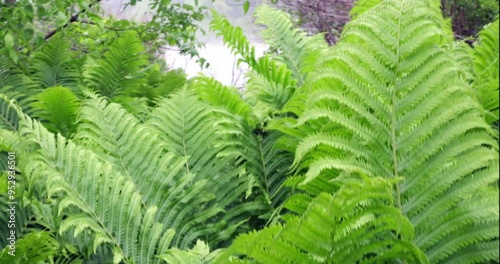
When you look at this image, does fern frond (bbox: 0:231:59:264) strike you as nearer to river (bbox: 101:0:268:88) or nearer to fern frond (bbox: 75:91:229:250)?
fern frond (bbox: 75:91:229:250)

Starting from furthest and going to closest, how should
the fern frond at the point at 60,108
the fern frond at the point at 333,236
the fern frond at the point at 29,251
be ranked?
1. the fern frond at the point at 60,108
2. the fern frond at the point at 29,251
3. the fern frond at the point at 333,236

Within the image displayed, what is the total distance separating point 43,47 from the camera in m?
2.52

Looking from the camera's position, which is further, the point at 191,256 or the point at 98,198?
the point at 98,198

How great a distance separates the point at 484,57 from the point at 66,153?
1113mm

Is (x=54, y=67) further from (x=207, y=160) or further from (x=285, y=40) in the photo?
(x=207, y=160)

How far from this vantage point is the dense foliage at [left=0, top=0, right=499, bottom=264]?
0.92 meters

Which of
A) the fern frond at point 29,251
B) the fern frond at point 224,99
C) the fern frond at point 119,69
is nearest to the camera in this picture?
the fern frond at point 29,251

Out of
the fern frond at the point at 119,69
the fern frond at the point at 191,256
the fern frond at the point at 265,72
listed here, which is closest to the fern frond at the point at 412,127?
the fern frond at the point at 191,256

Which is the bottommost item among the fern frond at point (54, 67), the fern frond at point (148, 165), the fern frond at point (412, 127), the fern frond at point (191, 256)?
the fern frond at point (191, 256)

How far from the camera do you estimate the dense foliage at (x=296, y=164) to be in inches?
36.1

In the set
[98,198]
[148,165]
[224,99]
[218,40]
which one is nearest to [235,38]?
[224,99]

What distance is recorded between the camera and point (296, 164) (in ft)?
4.05

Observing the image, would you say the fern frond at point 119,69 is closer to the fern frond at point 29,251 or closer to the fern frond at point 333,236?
the fern frond at point 29,251

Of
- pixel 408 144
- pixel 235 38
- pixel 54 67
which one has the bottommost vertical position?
pixel 54 67
